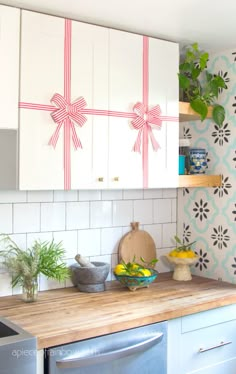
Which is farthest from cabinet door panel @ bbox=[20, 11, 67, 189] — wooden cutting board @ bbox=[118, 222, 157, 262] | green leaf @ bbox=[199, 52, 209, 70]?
green leaf @ bbox=[199, 52, 209, 70]

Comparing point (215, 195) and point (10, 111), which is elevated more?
point (10, 111)

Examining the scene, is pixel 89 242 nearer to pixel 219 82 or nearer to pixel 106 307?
pixel 106 307

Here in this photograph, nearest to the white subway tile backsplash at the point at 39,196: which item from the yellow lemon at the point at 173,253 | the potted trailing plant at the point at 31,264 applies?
the potted trailing plant at the point at 31,264

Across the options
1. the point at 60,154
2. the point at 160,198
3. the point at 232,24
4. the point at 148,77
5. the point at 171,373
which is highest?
the point at 232,24

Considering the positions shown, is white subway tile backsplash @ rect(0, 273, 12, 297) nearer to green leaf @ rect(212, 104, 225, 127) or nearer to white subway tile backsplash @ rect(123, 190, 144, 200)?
white subway tile backsplash @ rect(123, 190, 144, 200)

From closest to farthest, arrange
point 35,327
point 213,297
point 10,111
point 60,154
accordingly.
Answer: point 35,327 → point 10,111 → point 60,154 → point 213,297

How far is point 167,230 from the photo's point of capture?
324cm

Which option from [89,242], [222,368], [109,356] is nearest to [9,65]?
[89,242]

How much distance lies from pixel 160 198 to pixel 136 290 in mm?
725

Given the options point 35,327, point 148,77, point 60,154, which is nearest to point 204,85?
point 148,77

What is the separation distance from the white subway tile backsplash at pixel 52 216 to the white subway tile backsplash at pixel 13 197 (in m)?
0.12

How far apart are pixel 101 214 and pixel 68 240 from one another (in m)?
0.27

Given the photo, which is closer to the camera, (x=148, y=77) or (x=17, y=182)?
(x=17, y=182)

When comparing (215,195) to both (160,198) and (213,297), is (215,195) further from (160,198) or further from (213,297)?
(213,297)
